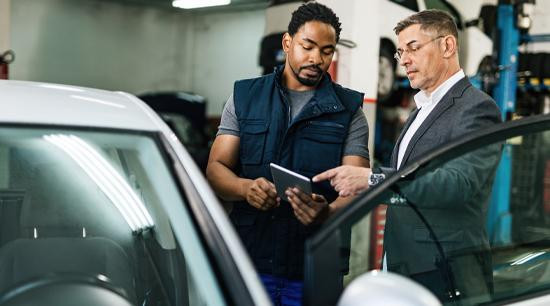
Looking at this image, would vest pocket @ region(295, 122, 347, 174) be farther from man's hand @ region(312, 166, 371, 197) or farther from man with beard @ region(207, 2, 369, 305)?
man's hand @ region(312, 166, 371, 197)

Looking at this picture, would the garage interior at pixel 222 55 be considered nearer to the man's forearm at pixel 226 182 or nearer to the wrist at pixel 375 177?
the wrist at pixel 375 177

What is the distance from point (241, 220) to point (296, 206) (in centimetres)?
37

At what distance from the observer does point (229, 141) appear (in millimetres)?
2518

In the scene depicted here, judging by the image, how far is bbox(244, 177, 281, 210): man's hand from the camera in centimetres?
228

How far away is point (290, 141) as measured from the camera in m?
2.43

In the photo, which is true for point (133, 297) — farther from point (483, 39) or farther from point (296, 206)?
point (483, 39)

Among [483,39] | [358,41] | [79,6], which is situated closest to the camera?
[358,41]

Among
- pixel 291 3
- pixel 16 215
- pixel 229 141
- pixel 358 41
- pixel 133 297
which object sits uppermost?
pixel 291 3

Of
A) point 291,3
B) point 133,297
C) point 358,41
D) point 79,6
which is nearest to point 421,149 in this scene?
point 133,297

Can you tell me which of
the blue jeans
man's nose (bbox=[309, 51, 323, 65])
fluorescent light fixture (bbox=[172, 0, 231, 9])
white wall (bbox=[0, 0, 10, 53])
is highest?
fluorescent light fixture (bbox=[172, 0, 231, 9])

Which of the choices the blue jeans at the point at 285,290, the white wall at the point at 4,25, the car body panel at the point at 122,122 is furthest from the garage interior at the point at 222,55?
the car body panel at the point at 122,122

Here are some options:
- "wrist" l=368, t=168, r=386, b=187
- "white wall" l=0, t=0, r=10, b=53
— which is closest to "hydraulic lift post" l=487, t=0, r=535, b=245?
"white wall" l=0, t=0, r=10, b=53

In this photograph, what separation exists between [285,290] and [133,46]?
1370cm

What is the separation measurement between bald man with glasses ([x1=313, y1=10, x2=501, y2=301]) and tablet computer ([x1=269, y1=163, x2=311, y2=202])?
0.15 feet
